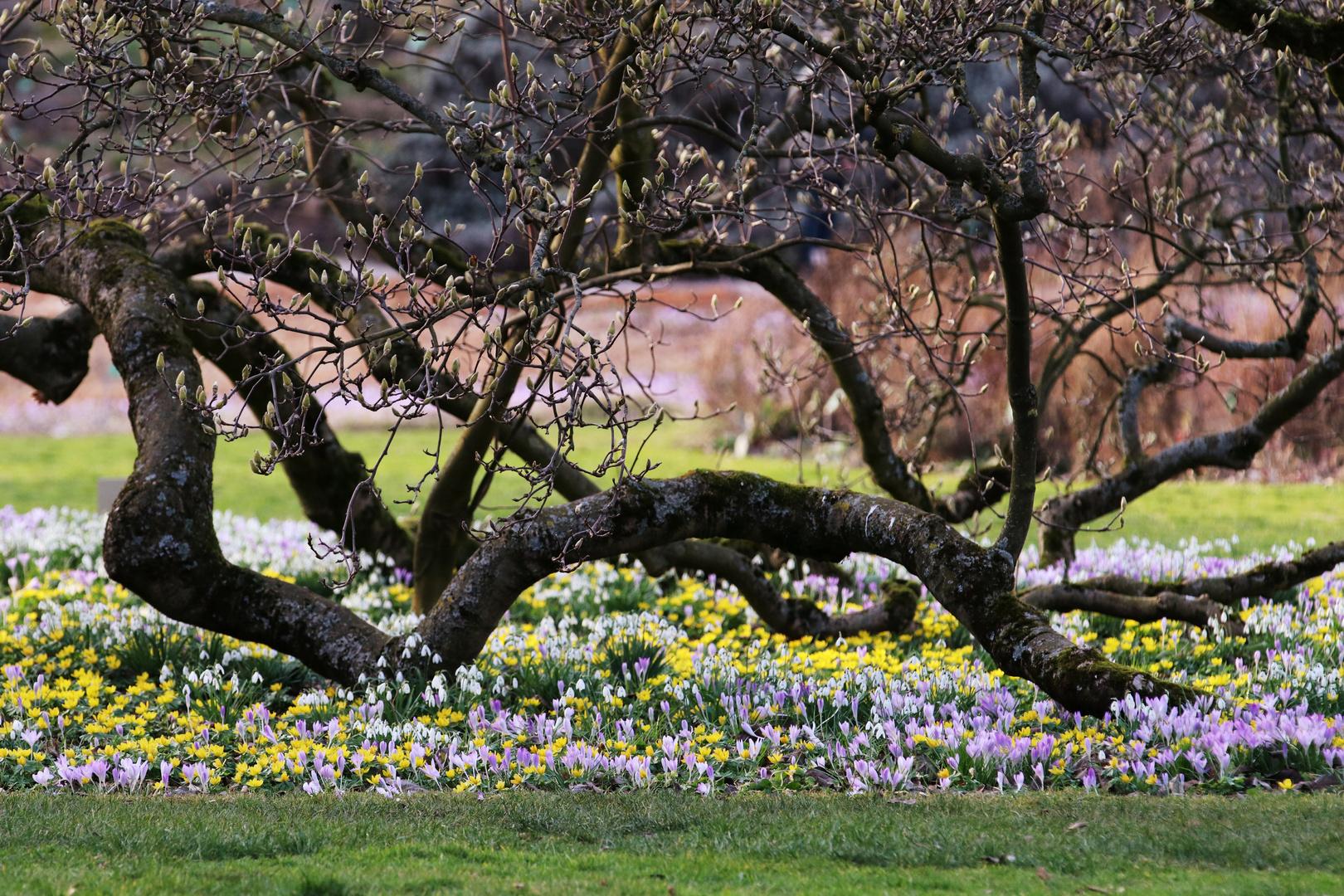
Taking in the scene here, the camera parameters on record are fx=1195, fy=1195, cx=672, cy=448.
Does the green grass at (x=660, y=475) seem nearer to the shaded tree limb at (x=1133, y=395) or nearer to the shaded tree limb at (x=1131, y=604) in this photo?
the shaded tree limb at (x=1131, y=604)

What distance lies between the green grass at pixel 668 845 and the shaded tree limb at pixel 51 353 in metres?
3.21

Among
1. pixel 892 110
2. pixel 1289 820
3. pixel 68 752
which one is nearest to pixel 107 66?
pixel 68 752

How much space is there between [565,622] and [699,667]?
150 centimetres

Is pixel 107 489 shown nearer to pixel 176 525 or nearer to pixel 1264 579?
pixel 176 525

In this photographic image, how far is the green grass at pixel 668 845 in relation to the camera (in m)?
3.57

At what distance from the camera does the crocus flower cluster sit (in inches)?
191

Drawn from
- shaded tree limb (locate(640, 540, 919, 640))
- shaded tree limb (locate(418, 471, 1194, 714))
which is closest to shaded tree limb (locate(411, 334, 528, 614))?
shaded tree limb (locate(418, 471, 1194, 714))

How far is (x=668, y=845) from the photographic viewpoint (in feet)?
13.2

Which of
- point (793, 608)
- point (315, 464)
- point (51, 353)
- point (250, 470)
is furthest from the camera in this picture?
point (250, 470)

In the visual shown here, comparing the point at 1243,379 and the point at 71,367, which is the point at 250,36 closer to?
the point at 71,367

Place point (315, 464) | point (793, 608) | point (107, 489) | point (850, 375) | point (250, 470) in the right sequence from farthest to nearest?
point (250, 470) < point (107, 489) < point (315, 464) < point (850, 375) < point (793, 608)

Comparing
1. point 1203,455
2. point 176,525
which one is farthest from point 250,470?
point 1203,455

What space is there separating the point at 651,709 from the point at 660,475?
374 inches

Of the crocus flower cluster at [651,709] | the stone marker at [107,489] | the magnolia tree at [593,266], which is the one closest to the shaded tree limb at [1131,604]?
the magnolia tree at [593,266]
